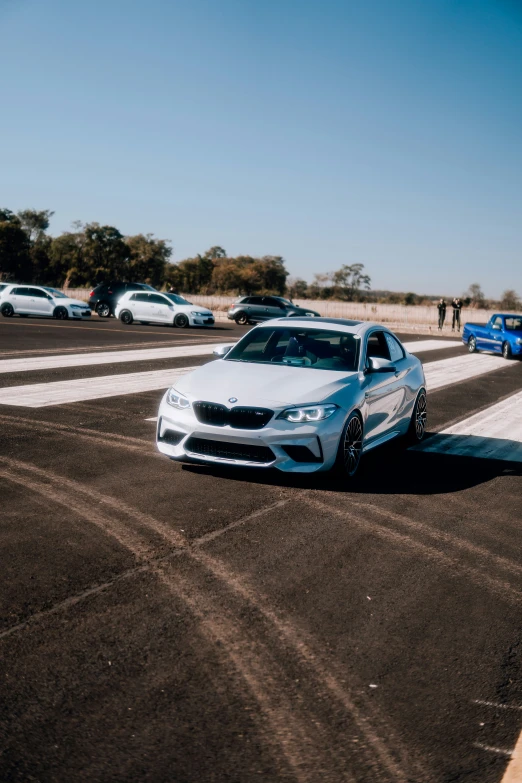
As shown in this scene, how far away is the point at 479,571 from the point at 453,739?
2292 millimetres

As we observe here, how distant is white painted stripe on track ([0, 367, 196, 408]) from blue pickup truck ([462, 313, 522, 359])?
14421mm

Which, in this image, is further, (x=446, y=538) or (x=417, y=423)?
(x=417, y=423)

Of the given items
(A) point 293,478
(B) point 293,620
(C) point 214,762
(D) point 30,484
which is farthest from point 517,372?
(C) point 214,762

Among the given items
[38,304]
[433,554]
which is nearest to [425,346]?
[38,304]

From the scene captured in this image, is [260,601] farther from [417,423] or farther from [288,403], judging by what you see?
[417,423]

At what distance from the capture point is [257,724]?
3.50 metres

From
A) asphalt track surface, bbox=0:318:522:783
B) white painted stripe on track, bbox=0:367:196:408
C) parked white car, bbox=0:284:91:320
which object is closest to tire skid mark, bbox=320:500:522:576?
asphalt track surface, bbox=0:318:522:783

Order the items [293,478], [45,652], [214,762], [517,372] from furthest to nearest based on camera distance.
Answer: [517,372] < [293,478] < [45,652] < [214,762]

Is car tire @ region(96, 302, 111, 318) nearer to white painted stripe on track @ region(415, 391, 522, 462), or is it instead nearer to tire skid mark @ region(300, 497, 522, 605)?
white painted stripe on track @ region(415, 391, 522, 462)

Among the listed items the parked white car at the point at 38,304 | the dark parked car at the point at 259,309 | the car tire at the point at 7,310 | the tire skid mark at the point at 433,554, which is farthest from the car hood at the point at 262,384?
the dark parked car at the point at 259,309

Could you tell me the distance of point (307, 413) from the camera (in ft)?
24.9

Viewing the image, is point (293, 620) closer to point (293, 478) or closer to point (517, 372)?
point (293, 478)

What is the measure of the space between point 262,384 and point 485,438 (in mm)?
4195

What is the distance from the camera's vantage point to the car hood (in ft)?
25.1
